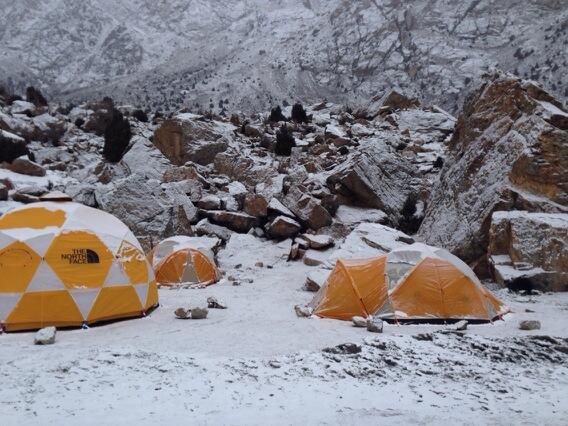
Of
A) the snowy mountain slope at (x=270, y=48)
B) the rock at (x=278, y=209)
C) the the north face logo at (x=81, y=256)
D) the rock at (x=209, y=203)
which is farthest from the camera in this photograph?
the snowy mountain slope at (x=270, y=48)

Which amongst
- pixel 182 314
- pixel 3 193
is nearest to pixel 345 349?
pixel 182 314

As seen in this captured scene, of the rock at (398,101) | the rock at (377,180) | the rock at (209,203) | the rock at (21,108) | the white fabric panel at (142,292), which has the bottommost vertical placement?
the white fabric panel at (142,292)

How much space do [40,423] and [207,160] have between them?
24.6 metres

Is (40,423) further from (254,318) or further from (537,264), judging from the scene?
(537,264)

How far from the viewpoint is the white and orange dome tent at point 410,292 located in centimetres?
1027

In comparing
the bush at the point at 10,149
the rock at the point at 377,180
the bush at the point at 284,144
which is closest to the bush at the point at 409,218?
the rock at the point at 377,180

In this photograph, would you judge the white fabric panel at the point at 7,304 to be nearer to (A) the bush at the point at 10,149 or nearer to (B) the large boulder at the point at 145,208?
(B) the large boulder at the point at 145,208

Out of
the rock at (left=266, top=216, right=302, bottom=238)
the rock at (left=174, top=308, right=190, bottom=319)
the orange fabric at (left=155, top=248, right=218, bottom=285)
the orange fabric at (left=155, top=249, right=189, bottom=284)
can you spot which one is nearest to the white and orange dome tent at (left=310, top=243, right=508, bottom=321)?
the rock at (left=174, top=308, right=190, bottom=319)

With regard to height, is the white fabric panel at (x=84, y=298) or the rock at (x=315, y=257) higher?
the white fabric panel at (x=84, y=298)

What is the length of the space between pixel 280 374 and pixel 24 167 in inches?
844

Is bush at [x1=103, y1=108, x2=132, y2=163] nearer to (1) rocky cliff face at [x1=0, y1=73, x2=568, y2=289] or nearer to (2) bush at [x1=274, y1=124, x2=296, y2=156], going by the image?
(1) rocky cliff face at [x1=0, y1=73, x2=568, y2=289]

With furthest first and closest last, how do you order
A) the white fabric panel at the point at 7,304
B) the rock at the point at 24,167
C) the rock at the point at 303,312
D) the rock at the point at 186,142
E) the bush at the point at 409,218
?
the rock at the point at 186,142 < the rock at the point at 24,167 < the bush at the point at 409,218 < the rock at the point at 303,312 < the white fabric panel at the point at 7,304

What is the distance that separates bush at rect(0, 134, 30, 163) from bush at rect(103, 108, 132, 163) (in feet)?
14.5

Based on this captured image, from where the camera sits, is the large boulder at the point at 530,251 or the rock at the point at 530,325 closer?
the rock at the point at 530,325
